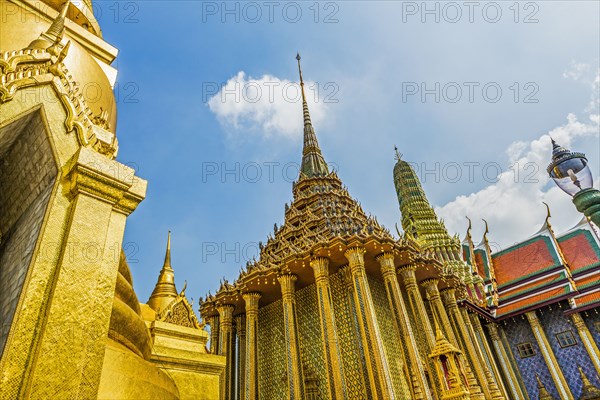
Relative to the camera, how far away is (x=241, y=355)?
1577 centimetres

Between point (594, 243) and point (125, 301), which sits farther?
point (594, 243)

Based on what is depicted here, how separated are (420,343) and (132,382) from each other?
13.3 m

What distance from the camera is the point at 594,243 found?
74.9ft

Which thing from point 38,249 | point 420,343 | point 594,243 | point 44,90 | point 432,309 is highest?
point 594,243

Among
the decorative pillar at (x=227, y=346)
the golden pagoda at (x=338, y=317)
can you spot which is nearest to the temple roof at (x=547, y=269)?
the golden pagoda at (x=338, y=317)

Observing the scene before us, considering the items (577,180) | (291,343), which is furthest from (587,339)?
(577,180)

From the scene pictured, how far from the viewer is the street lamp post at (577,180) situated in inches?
281

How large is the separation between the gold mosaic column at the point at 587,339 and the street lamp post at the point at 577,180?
15744 millimetres

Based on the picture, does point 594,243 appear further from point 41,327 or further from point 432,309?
point 41,327

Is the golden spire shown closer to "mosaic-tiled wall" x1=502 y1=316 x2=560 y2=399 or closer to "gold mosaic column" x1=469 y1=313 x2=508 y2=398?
"mosaic-tiled wall" x1=502 y1=316 x2=560 y2=399

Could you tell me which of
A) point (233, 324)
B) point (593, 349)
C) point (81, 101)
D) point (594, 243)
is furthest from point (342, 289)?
point (594, 243)

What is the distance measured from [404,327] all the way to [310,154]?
42.3 ft

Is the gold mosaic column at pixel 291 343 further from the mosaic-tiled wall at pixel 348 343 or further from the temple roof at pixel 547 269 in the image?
the temple roof at pixel 547 269

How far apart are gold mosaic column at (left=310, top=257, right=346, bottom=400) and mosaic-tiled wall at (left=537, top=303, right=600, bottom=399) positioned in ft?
47.4
